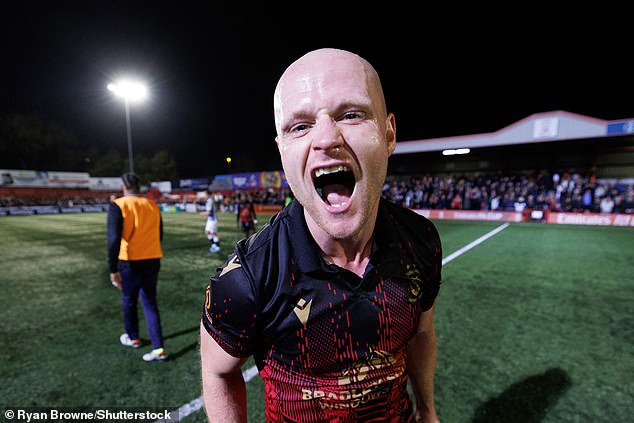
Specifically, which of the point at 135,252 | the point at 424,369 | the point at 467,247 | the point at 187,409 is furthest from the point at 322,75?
the point at 467,247

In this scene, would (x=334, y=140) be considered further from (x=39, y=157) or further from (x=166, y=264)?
(x=39, y=157)

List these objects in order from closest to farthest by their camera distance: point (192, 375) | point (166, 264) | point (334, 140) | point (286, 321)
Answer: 1. point (334, 140)
2. point (286, 321)
3. point (192, 375)
4. point (166, 264)

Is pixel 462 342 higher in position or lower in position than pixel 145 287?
lower

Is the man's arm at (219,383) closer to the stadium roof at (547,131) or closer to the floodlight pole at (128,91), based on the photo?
the floodlight pole at (128,91)

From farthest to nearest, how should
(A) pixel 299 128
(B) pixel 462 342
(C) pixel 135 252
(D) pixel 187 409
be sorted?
(B) pixel 462 342 → (C) pixel 135 252 → (D) pixel 187 409 → (A) pixel 299 128

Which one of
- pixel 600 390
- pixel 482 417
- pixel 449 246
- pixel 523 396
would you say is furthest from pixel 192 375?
pixel 449 246

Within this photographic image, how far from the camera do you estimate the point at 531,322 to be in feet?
14.8

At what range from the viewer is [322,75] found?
104cm

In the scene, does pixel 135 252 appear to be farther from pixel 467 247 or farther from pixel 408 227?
pixel 467 247

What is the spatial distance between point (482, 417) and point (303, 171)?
9.72 feet

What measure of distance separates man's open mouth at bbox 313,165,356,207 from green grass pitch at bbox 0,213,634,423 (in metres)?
2.60

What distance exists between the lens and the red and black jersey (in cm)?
111

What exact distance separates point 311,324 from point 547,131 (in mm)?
24492

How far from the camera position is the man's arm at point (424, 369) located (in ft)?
4.68
